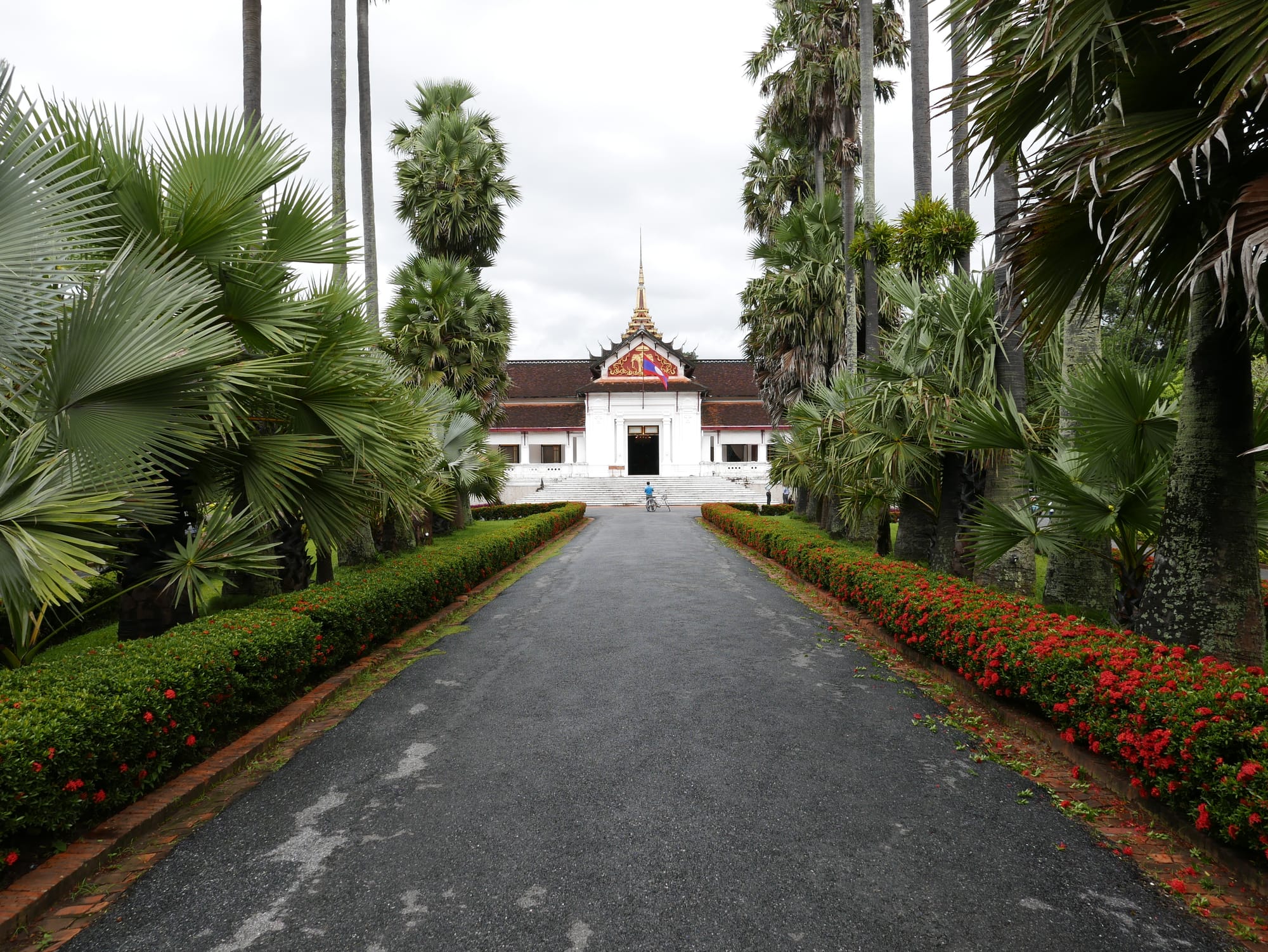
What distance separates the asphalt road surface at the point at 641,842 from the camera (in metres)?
2.41

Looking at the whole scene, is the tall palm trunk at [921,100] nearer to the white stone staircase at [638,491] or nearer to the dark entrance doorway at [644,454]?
the white stone staircase at [638,491]

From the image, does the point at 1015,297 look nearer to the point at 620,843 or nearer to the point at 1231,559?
the point at 1231,559

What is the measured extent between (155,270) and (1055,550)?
22.3ft

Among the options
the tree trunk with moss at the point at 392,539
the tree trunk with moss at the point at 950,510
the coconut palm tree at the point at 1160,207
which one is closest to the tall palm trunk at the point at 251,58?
the tree trunk with moss at the point at 392,539

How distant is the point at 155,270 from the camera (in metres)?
3.92

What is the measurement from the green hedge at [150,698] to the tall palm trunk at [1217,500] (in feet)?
17.0

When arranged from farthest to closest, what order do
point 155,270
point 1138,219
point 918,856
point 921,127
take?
point 921,127 → point 155,270 → point 1138,219 → point 918,856

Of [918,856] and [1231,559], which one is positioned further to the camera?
[1231,559]

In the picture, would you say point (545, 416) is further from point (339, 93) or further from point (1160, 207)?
point (1160, 207)

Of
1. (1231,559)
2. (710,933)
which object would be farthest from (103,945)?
(1231,559)

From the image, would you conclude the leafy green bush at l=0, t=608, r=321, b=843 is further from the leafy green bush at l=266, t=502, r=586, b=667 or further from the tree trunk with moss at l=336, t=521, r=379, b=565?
the tree trunk with moss at l=336, t=521, r=379, b=565

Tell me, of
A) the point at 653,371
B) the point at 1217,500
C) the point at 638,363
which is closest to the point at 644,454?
the point at 653,371

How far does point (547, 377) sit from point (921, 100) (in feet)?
115

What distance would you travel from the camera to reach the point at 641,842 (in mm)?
2975
